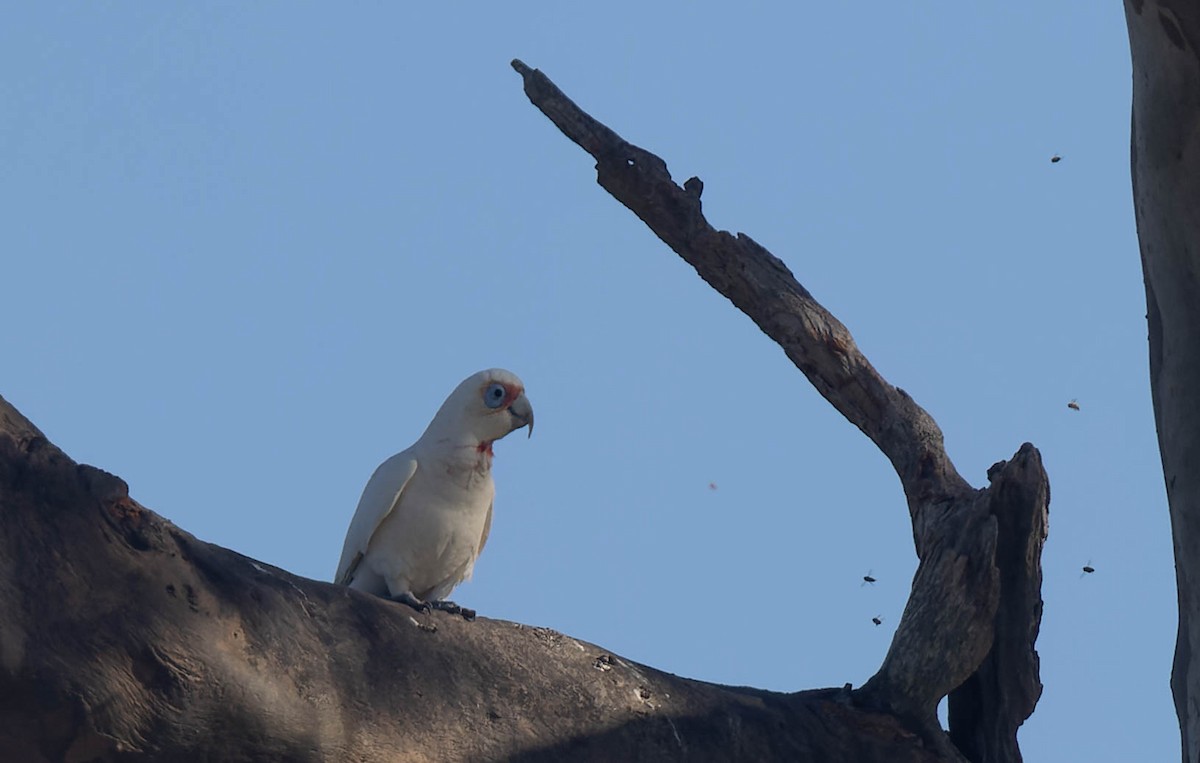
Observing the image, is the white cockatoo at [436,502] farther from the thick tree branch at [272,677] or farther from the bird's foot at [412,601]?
the thick tree branch at [272,677]

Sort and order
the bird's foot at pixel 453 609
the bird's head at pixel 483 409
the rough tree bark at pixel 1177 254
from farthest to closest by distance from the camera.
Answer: the bird's head at pixel 483 409 < the bird's foot at pixel 453 609 < the rough tree bark at pixel 1177 254

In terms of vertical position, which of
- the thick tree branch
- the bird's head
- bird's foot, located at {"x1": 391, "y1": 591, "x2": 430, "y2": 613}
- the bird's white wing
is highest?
the bird's head

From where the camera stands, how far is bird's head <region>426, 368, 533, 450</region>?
20.4 ft

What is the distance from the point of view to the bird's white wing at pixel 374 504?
235 inches

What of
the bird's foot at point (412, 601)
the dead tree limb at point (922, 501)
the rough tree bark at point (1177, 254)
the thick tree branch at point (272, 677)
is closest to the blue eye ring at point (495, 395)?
the bird's foot at point (412, 601)

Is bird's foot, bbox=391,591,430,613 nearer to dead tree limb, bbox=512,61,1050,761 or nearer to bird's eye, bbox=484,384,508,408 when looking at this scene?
bird's eye, bbox=484,384,508,408

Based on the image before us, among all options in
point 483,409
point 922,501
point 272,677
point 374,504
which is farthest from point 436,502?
point 272,677

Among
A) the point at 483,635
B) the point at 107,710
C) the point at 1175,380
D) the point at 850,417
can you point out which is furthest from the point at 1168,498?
the point at 107,710

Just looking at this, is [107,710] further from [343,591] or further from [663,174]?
[663,174]

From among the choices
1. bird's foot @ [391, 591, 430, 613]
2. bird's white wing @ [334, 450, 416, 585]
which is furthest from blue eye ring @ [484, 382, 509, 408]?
bird's foot @ [391, 591, 430, 613]

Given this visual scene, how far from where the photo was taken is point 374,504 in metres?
5.99

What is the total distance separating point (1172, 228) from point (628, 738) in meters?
2.15

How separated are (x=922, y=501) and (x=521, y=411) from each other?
1.77 m

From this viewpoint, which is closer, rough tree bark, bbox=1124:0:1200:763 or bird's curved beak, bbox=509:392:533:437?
rough tree bark, bbox=1124:0:1200:763
